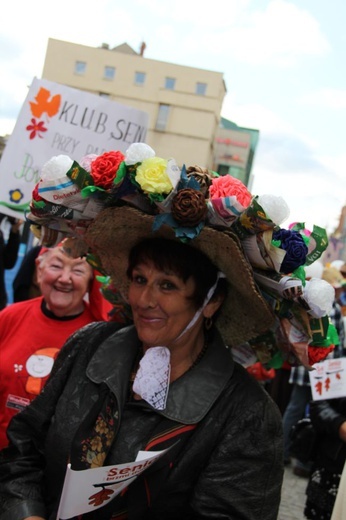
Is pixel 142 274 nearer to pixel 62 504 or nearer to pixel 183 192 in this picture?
pixel 183 192

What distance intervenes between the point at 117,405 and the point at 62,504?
0.38 meters

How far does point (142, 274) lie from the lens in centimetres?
230

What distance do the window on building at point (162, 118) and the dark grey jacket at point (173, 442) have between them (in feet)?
141

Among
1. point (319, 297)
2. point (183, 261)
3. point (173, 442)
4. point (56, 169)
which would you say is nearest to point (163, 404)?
point (173, 442)

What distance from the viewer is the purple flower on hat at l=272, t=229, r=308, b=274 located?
201cm

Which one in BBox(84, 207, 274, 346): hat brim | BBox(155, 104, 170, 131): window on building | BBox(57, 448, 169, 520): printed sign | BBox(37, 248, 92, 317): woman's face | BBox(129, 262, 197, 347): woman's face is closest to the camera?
BBox(57, 448, 169, 520): printed sign

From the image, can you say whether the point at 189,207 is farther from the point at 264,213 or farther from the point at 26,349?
the point at 26,349

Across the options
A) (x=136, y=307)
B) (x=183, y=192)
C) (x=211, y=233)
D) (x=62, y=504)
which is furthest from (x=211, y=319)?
(x=62, y=504)

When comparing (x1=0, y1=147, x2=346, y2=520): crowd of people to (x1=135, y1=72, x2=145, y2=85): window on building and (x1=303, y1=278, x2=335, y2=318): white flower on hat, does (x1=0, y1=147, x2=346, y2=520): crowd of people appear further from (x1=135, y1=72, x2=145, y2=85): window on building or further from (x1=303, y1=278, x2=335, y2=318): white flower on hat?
(x1=135, y1=72, x2=145, y2=85): window on building

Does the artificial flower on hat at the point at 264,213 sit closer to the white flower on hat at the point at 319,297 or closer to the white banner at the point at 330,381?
the white flower on hat at the point at 319,297

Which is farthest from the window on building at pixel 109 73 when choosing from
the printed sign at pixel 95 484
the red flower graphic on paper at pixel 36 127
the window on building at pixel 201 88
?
the printed sign at pixel 95 484

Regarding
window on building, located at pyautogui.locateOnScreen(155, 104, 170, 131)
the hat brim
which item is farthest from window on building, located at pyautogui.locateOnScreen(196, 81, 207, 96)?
the hat brim

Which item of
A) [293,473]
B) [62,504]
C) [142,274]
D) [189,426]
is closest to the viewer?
[62,504]

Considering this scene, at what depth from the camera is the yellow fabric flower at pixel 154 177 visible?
192cm
